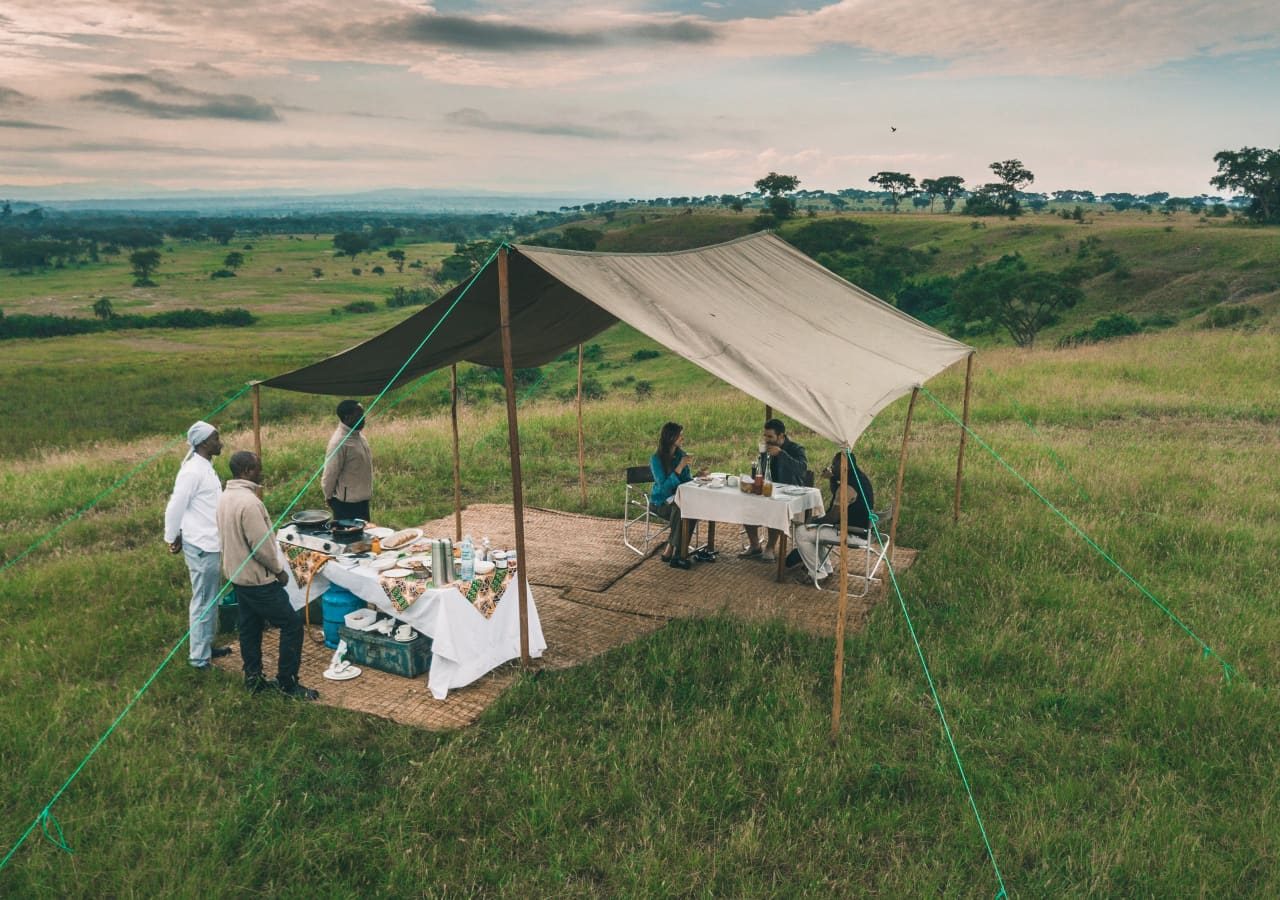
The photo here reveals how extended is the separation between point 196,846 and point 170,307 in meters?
69.5

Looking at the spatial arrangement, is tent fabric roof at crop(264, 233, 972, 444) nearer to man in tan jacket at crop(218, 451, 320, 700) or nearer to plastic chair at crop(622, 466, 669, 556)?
plastic chair at crop(622, 466, 669, 556)

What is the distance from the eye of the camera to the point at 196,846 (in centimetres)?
418

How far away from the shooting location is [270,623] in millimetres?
5523

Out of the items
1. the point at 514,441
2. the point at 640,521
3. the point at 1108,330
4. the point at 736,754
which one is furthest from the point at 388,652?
the point at 1108,330

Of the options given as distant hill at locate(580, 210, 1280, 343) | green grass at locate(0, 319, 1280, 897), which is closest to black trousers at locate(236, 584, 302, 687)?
green grass at locate(0, 319, 1280, 897)

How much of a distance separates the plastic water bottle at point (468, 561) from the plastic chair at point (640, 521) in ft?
7.52

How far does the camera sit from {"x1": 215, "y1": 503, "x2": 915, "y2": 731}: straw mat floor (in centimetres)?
570

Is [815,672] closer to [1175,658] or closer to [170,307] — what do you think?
[1175,658]

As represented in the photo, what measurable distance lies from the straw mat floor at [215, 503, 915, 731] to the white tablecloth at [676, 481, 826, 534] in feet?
1.99

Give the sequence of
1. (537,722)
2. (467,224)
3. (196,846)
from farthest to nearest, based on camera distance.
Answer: (467,224) < (537,722) < (196,846)

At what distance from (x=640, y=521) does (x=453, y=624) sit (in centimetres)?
421

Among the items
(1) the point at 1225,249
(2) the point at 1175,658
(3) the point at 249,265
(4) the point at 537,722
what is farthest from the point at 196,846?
(3) the point at 249,265

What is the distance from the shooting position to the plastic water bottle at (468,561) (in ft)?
19.7

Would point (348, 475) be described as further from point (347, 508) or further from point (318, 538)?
point (318, 538)
